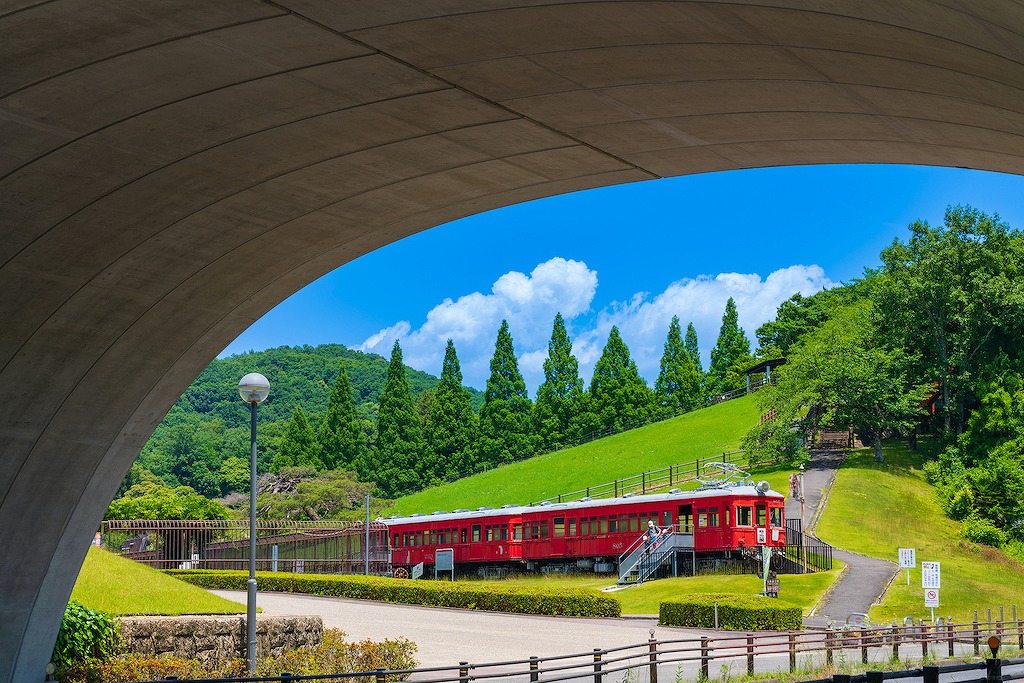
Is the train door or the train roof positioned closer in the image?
the train roof

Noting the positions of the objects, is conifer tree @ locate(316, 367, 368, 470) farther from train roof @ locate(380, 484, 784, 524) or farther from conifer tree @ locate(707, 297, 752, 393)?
train roof @ locate(380, 484, 784, 524)

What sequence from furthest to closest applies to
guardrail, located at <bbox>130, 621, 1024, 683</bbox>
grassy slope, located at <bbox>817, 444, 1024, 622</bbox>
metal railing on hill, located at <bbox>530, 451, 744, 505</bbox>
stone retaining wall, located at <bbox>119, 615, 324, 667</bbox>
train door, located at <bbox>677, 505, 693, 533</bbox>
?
1. metal railing on hill, located at <bbox>530, 451, 744, 505</bbox>
2. train door, located at <bbox>677, 505, 693, 533</bbox>
3. grassy slope, located at <bbox>817, 444, 1024, 622</bbox>
4. guardrail, located at <bbox>130, 621, 1024, 683</bbox>
5. stone retaining wall, located at <bbox>119, 615, 324, 667</bbox>

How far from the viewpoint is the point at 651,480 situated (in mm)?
68000

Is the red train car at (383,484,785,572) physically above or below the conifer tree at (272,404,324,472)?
below

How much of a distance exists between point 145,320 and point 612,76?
593 cm

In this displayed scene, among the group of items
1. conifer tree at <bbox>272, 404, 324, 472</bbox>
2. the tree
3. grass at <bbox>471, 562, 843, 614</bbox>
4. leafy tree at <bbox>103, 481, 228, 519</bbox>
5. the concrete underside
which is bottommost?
grass at <bbox>471, 562, 843, 614</bbox>

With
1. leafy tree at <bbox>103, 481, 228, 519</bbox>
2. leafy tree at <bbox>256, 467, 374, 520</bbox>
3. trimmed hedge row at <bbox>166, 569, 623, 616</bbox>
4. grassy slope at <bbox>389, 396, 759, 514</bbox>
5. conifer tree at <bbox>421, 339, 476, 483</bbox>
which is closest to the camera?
trimmed hedge row at <bbox>166, 569, 623, 616</bbox>

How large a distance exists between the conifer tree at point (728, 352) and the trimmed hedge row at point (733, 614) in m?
87.6

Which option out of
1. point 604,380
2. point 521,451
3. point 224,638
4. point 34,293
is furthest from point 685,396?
point 34,293

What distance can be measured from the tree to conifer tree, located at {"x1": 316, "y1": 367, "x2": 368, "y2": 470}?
1308 inches

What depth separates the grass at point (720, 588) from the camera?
115 ft

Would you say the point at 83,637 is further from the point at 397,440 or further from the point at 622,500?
the point at 397,440

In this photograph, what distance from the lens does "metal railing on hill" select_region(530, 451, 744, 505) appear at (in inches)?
2625

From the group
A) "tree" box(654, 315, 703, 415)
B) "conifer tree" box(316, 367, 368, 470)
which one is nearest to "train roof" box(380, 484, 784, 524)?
"conifer tree" box(316, 367, 368, 470)
